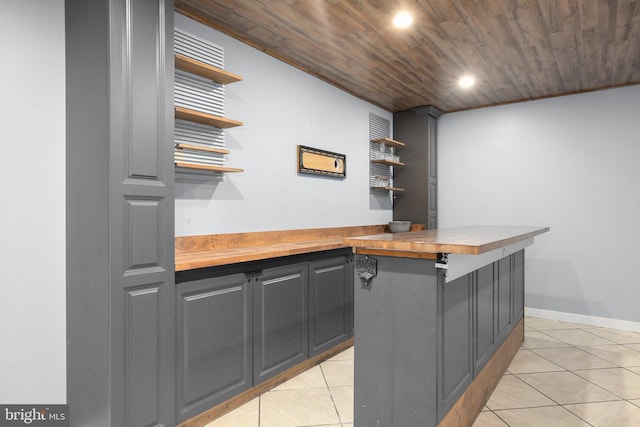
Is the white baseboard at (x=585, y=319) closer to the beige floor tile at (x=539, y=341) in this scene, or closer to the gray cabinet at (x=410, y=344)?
the beige floor tile at (x=539, y=341)

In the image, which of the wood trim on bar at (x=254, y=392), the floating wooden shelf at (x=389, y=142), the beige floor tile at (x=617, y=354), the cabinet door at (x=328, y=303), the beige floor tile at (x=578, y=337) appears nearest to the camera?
the wood trim on bar at (x=254, y=392)

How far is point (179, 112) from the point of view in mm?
2438

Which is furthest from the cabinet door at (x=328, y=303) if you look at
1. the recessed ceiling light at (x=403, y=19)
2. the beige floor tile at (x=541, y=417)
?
the recessed ceiling light at (x=403, y=19)

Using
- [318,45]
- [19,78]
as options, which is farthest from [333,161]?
[19,78]

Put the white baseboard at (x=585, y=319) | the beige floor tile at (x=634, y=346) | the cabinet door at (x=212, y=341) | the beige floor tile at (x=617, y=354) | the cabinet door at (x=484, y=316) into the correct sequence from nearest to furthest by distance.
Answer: the cabinet door at (x=212, y=341) < the cabinet door at (x=484, y=316) < the beige floor tile at (x=617, y=354) < the beige floor tile at (x=634, y=346) < the white baseboard at (x=585, y=319)

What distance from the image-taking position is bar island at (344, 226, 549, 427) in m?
1.83

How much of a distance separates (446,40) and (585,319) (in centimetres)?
387

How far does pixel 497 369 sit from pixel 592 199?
9.61 feet

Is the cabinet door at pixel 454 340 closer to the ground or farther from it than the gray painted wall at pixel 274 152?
closer to the ground

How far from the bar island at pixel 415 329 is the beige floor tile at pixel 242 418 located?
0.77 m

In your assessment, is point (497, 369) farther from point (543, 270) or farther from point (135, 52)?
point (135, 52)

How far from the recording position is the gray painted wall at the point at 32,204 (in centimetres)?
196

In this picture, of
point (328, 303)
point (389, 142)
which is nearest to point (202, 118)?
point (328, 303)

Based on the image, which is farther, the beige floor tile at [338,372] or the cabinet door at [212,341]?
the beige floor tile at [338,372]
